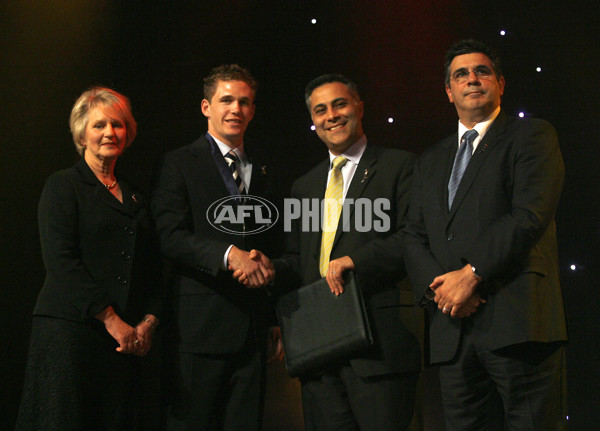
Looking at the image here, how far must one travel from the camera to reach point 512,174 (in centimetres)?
219

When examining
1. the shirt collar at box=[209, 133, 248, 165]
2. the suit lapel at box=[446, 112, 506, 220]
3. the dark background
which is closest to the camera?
the suit lapel at box=[446, 112, 506, 220]

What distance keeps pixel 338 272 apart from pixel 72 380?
108 centimetres

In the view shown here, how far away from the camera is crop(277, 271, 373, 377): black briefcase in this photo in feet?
7.86

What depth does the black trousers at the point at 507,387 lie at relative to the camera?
6.66 feet

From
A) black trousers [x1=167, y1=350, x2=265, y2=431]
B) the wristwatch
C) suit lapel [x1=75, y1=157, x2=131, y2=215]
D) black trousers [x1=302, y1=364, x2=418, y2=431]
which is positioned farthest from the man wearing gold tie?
suit lapel [x1=75, y1=157, x2=131, y2=215]

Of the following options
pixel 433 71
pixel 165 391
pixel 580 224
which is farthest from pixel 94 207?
pixel 580 224

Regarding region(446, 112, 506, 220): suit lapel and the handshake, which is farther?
the handshake

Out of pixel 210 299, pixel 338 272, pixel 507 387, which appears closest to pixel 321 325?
pixel 338 272

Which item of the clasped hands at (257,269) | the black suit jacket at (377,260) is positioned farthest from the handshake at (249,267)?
the black suit jacket at (377,260)

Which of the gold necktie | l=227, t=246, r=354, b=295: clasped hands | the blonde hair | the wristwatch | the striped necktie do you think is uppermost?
the blonde hair

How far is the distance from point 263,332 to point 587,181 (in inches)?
67.7

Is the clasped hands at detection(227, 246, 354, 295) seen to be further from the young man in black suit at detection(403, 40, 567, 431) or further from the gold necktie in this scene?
the young man in black suit at detection(403, 40, 567, 431)

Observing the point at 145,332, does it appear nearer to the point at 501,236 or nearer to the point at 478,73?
the point at 501,236

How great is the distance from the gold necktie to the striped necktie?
38 centimetres
